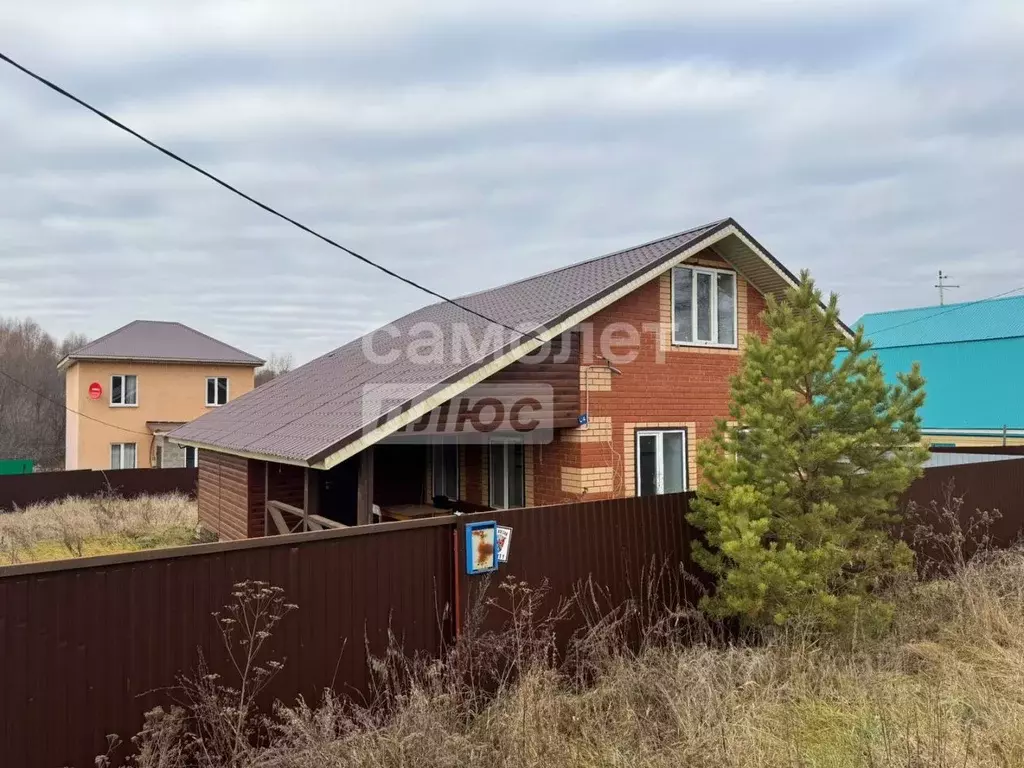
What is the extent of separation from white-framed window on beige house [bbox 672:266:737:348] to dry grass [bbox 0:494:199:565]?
10.5 meters

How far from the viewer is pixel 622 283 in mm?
10016

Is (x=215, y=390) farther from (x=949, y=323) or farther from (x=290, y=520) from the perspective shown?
(x=949, y=323)

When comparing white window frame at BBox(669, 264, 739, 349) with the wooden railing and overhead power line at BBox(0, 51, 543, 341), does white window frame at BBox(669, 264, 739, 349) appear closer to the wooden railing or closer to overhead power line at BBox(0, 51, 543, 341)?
overhead power line at BBox(0, 51, 543, 341)

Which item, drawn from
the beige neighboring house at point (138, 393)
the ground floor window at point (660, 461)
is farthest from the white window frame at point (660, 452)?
the beige neighboring house at point (138, 393)

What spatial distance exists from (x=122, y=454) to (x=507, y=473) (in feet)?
75.0

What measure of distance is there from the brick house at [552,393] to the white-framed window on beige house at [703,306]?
0.02m

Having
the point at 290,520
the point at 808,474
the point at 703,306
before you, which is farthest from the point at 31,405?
the point at 808,474

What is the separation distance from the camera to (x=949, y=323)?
3322cm

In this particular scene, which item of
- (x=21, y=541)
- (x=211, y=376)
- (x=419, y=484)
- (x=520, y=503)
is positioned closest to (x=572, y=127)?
(x=520, y=503)

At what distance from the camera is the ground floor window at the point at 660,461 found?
1091 centimetres

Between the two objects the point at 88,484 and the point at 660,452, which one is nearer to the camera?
the point at 660,452

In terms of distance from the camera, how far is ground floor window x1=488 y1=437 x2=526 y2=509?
11.6 meters

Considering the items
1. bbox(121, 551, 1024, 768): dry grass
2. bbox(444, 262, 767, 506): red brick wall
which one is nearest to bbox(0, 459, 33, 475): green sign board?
bbox(444, 262, 767, 506): red brick wall

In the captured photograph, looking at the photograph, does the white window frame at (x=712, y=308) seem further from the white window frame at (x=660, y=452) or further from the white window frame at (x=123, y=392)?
the white window frame at (x=123, y=392)
